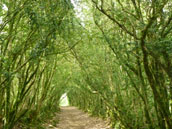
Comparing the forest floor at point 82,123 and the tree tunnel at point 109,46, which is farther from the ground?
the tree tunnel at point 109,46

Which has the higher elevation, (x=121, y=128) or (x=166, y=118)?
(x=166, y=118)

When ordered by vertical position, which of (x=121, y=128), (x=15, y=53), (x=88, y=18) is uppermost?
(x=88, y=18)

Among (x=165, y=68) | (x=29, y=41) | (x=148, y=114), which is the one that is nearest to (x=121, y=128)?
(x=148, y=114)

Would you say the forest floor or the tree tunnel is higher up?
the tree tunnel

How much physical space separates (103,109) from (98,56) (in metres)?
5.40

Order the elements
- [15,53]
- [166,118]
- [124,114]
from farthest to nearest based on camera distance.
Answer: [124,114] < [15,53] < [166,118]

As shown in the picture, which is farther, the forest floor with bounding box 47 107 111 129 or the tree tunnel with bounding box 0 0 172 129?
the forest floor with bounding box 47 107 111 129

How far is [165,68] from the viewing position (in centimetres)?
480

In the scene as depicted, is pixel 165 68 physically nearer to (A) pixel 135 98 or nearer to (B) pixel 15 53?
(A) pixel 135 98

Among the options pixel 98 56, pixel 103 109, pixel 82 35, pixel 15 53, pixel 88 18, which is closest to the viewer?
pixel 15 53

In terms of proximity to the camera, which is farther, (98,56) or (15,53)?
(98,56)

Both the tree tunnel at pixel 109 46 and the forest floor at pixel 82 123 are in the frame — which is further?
the forest floor at pixel 82 123

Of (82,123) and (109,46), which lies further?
(82,123)

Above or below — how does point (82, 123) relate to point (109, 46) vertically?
below
